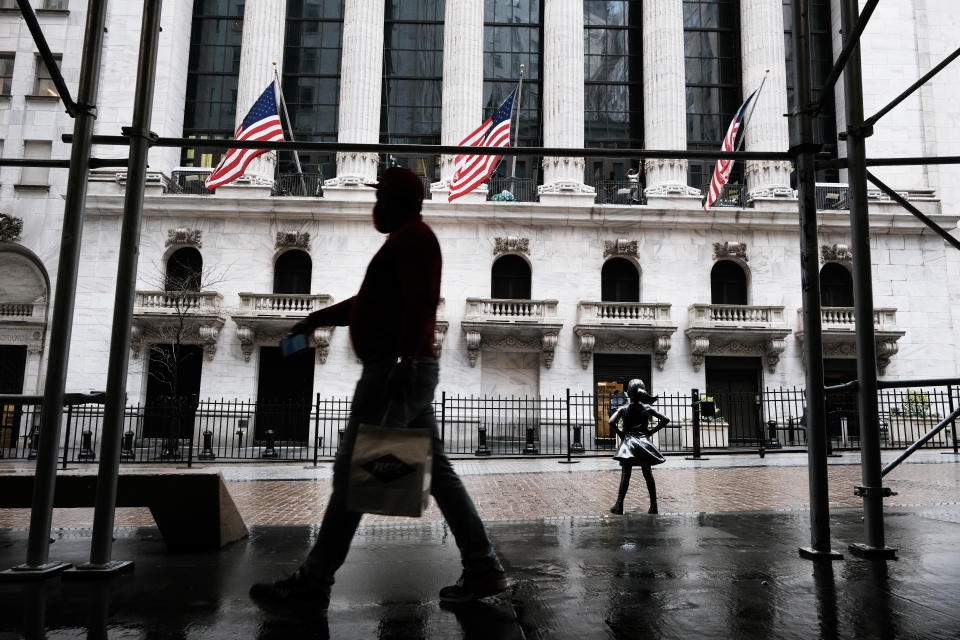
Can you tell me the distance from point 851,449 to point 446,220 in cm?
1616

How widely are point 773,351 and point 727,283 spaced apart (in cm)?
341

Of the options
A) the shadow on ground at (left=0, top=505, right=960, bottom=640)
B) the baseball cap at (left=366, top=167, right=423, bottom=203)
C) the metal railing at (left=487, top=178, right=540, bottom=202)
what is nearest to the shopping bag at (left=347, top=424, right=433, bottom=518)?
the shadow on ground at (left=0, top=505, right=960, bottom=640)

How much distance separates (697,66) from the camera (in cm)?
2973

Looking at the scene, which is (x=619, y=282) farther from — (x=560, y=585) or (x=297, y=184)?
(x=560, y=585)

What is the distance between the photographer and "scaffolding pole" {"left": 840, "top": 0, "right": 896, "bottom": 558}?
4180 mm

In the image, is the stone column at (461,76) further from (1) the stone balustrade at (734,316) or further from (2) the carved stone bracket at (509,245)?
(1) the stone balustrade at (734,316)

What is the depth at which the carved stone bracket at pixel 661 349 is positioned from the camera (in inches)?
990

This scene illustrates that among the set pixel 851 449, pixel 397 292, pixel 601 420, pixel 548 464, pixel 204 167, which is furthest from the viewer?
pixel 204 167

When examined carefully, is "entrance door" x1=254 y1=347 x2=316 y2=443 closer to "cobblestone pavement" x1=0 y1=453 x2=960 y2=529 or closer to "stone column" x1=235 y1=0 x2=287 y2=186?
"stone column" x1=235 y1=0 x2=287 y2=186

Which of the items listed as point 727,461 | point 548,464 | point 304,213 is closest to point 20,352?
point 304,213

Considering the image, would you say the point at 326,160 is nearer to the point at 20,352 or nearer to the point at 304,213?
the point at 304,213

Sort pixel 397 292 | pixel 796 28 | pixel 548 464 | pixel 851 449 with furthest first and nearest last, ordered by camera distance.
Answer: pixel 851 449 < pixel 548 464 < pixel 796 28 < pixel 397 292

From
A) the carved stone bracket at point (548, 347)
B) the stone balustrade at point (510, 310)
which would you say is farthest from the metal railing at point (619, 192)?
the carved stone bracket at point (548, 347)

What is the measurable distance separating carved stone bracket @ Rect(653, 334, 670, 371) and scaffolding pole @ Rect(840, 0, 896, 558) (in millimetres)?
21089
